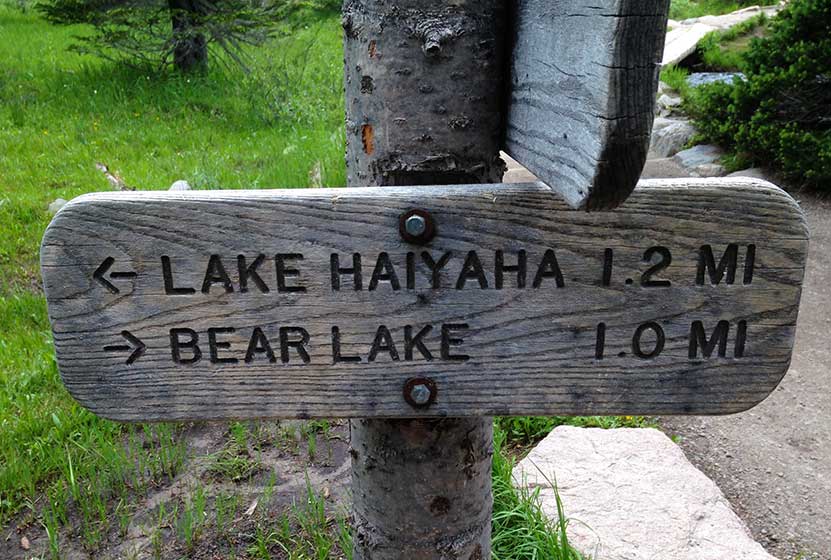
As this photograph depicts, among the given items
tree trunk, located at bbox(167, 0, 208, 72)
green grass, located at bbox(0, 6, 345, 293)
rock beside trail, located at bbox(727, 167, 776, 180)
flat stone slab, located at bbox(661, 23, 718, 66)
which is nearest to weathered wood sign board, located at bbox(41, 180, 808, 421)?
green grass, located at bbox(0, 6, 345, 293)

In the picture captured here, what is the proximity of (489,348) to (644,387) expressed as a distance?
0.25m

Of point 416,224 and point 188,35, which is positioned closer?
point 416,224

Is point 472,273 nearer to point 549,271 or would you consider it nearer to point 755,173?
point 549,271

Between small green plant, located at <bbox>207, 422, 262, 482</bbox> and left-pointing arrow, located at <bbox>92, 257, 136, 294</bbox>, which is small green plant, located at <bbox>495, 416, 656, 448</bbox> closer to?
small green plant, located at <bbox>207, 422, 262, 482</bbox>

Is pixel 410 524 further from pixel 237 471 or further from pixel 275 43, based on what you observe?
pixel 275 43

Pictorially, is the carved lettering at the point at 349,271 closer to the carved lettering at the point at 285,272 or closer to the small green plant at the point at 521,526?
the carved lettering at the point at 285,272

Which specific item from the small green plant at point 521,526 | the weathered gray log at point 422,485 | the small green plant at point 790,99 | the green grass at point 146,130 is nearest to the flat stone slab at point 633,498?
the small green plant at point 521,526

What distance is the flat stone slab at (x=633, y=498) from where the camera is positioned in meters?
2.36

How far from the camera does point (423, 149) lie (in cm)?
120

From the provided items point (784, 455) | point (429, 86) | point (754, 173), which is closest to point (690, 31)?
point (754, 173)

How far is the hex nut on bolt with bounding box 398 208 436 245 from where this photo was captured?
1.03 m

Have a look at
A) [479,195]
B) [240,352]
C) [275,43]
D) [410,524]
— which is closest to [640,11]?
[479,195]

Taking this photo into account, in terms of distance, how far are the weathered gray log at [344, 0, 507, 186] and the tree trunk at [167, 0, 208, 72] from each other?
8.30 metres

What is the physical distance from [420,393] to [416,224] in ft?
0.89
